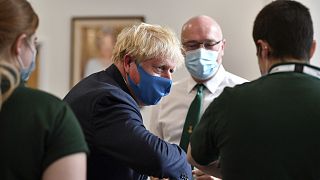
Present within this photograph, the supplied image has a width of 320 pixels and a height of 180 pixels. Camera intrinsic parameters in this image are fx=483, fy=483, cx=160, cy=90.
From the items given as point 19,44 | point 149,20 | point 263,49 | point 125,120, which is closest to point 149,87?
point 125,120

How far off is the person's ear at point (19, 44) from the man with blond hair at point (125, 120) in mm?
387

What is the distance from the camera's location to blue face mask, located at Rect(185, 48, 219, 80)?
2.42 meters

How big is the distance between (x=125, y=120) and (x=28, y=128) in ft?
1.41

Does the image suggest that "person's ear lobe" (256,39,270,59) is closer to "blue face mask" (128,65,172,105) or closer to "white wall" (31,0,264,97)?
"blue face mask" (128,65,172,105)

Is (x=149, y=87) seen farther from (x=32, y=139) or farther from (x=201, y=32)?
(x=201, y=32)

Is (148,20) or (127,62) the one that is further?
(148,20)

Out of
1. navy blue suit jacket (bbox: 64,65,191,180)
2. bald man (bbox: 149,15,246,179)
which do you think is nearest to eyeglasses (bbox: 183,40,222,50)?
bald man (bbox: 149,15,246,179)

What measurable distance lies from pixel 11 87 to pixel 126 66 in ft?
2.19

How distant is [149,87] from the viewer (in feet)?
5.74

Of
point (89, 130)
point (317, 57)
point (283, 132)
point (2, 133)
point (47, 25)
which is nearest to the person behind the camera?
point (2, 133)

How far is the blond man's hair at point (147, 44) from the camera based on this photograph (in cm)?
169

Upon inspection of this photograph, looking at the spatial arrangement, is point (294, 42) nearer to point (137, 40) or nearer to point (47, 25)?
point (137, 40)

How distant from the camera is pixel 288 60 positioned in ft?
4.08

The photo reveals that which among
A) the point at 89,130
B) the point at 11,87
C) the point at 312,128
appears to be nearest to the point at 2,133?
→ the point at 11,87
